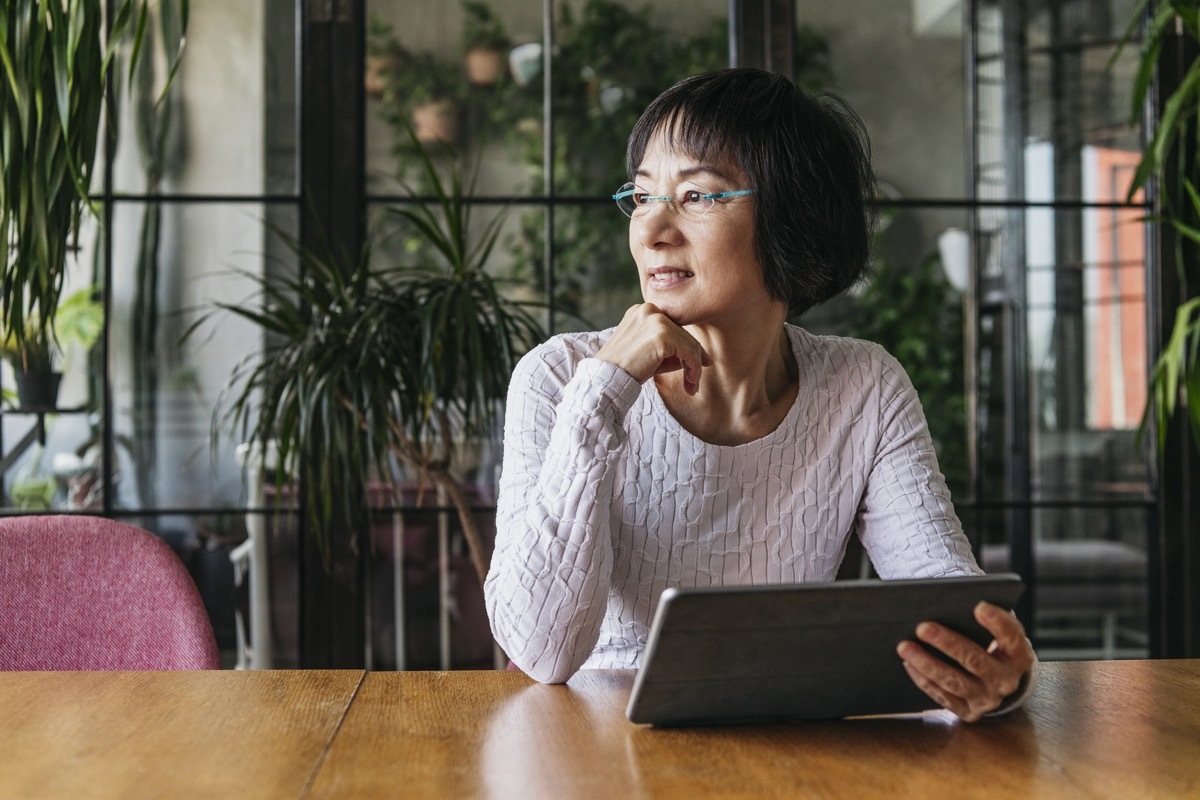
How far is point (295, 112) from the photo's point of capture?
9.87ft

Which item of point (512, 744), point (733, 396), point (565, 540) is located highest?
point (733, 396)

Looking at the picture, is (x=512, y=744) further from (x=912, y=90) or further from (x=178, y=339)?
(x=912, y=90)

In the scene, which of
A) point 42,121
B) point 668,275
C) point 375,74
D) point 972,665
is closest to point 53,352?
point 42,121

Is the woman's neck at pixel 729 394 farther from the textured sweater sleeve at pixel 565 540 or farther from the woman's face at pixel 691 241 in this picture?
the textured sweater sleeve at pixel 565 540

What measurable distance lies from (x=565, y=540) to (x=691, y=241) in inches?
18.8

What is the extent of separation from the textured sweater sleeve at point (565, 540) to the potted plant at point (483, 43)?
1.86 meters

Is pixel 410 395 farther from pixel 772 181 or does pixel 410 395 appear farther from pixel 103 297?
pixel 772 181

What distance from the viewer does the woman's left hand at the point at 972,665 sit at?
1.06 meters

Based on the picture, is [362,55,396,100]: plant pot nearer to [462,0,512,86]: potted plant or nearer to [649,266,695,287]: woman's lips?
[462,0,512,86]: potted plant

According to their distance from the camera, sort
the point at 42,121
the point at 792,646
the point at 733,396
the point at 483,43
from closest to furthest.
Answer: the point at 792,646
the point at 733,396
the point at 42,121
the point at 483,43

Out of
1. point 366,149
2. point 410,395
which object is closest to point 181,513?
point 410,395

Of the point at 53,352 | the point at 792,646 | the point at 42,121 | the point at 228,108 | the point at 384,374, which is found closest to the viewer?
the point at 792,646

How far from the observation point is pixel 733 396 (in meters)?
1.72

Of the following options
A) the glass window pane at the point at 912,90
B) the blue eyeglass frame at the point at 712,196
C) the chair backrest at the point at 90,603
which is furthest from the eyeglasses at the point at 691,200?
the glass window pane at the point at 912,90
